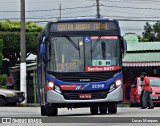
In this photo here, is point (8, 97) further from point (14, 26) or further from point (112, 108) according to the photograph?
point (14, 26)

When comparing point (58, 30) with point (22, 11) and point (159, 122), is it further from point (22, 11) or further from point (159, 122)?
point (22, 11)

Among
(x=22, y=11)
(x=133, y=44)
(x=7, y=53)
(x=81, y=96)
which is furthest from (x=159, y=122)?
(x=7, y=53)

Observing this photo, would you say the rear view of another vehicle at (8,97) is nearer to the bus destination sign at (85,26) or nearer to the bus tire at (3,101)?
the bus tire at (3,101)

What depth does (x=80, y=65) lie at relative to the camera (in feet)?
68.9

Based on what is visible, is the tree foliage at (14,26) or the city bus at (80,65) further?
the tree foliage at (14,26)

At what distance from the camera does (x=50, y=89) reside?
68.4 ft

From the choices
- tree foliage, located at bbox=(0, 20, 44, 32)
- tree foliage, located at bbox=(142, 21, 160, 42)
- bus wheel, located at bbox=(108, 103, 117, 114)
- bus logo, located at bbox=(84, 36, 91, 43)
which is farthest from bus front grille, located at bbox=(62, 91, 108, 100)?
tree foliage, located at bbox=(142, 21, 160, 42)

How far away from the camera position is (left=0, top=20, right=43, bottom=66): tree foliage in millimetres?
53844

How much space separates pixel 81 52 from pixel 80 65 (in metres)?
0.44

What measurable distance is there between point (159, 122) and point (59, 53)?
5.42m

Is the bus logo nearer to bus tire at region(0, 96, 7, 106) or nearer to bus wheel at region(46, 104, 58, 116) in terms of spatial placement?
bus wheel at region(46, 104, 58, 116)

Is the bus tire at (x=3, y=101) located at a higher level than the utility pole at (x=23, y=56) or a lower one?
lower

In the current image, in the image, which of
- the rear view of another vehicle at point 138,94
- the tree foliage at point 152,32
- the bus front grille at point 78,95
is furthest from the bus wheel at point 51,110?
the tree foliage at point 152,32

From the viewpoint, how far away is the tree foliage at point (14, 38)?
2120 inches
